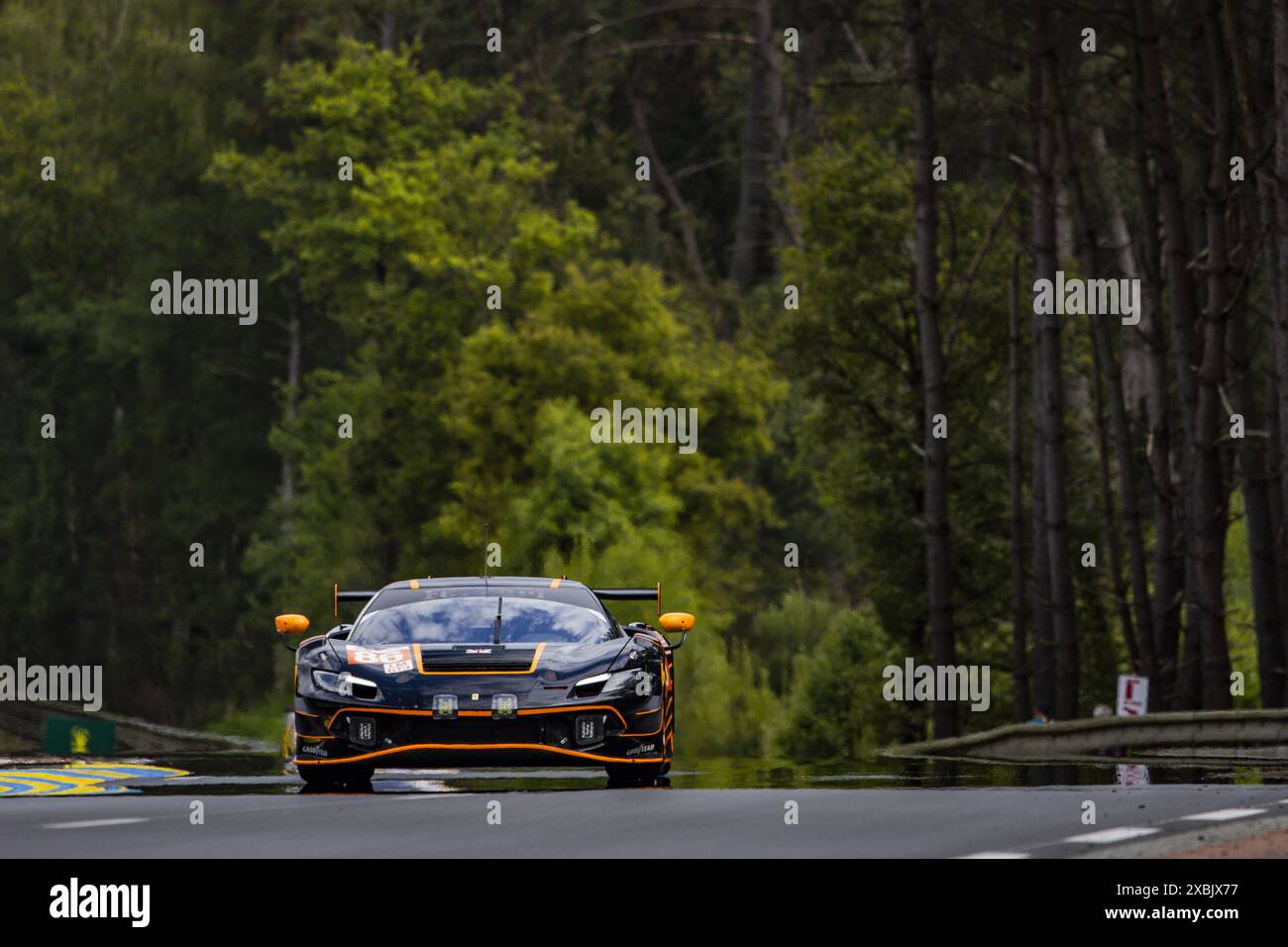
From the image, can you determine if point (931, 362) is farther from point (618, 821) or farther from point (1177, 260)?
point (618, 821)

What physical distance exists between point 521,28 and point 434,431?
13.9 meters

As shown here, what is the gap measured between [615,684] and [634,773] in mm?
741

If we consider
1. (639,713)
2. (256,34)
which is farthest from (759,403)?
(639,713)

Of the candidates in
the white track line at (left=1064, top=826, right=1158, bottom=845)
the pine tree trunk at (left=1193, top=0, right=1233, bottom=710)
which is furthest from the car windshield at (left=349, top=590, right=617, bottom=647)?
the pine tree trunk at (left=1193, top=0, right=1233, bottom=710)

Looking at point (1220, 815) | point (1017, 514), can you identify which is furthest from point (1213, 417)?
point (1220, 815)

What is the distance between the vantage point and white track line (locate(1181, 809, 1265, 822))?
14.0 meters

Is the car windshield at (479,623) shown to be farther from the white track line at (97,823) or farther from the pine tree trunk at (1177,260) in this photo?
the pine tree trunk at (1177,260)

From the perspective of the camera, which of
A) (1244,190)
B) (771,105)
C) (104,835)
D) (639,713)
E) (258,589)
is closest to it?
(104,835)

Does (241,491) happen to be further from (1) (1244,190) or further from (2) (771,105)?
(1) (1244,190)

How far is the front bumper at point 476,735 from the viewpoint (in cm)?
1656

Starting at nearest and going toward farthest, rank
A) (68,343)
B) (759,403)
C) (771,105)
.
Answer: (759,403) < (771,105) < (68,343)

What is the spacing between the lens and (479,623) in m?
17.8

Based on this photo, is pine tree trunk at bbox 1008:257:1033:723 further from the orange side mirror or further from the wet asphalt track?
the wet asphalt track

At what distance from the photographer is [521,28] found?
78.9 meters
